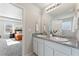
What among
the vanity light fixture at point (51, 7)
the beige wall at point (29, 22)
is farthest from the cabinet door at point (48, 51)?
the vanity light fixture at point (51, 7)

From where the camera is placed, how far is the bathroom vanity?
4.06 ft

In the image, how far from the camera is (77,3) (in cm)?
137

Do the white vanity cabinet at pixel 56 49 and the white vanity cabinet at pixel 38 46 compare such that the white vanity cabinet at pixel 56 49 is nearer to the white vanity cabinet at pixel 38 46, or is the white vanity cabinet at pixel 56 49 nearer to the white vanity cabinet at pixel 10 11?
the white vanity cabinet at pixel 38 46

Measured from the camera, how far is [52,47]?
1.44m

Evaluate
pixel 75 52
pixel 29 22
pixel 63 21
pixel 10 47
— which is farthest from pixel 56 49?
pixel 10 47

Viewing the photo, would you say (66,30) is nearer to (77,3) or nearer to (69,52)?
(69,52)

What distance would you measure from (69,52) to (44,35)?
480mm

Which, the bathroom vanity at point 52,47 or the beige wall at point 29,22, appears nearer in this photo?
the bathroom vanity at point 52,47

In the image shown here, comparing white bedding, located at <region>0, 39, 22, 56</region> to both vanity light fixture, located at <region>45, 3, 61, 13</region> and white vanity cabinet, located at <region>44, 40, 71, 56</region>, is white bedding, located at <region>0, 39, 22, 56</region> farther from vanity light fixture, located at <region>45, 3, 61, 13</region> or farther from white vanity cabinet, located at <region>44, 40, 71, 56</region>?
vanity light fixture, located at <region>45, 3, 61, 13</region>

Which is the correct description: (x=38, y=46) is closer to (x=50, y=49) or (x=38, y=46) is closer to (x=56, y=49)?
(x=50, y=49)

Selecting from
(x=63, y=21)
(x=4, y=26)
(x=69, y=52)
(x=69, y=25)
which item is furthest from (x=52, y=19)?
(x=4, y=26)

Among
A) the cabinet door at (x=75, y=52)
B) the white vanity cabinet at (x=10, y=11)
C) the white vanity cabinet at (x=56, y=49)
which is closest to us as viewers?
Answer: the cabinet door at (x=75, y=52)

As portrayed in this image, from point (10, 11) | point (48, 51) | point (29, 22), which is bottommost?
point (48, 51)

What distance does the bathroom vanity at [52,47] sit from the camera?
1.24 meters
